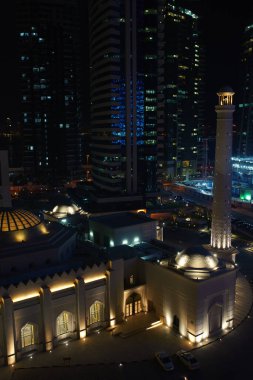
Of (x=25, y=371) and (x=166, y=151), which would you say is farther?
(x=166, y=151)

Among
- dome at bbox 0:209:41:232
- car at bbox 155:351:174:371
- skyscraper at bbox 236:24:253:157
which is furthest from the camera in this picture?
skyscraper at bbox 236:24:253:157

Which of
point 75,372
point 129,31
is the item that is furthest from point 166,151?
point 75,372

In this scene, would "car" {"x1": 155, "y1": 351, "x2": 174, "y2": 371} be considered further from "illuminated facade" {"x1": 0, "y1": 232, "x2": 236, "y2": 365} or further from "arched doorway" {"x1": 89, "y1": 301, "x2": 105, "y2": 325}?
"arched doorway" {"x1": 89, "y1": 301, "x2": 105, "y2": 325}

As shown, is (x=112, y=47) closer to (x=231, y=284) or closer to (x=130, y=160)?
(x=130, y=160)

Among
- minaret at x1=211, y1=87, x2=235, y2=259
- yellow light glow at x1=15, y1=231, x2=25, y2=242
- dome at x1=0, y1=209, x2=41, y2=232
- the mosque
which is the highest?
minaret at x1=211, y1=87, x2=235, y2=259

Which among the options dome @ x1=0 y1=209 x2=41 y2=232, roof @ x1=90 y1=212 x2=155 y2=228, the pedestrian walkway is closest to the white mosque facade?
dome @ x1=0 y1=209 x2=41 y2=232

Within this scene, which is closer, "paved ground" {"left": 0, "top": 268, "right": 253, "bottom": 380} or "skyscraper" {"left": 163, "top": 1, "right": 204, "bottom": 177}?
"paved ground" {"left": 0, "top": 268, "right": 253, "bottom": 380}

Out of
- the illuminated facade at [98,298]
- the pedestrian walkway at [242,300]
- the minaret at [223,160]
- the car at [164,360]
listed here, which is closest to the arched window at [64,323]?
the illuminated facade at [98,298]

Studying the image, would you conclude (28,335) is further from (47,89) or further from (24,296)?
(47,89)
